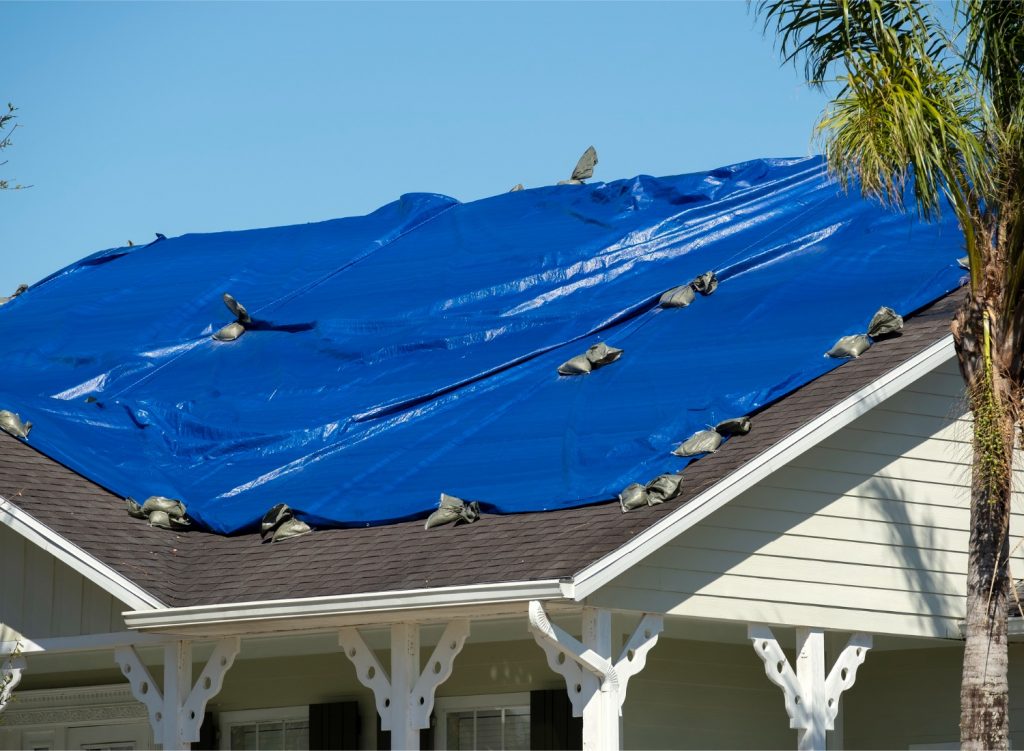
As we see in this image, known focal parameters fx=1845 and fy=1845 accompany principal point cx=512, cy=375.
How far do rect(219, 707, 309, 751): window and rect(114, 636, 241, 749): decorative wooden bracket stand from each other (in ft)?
7.04

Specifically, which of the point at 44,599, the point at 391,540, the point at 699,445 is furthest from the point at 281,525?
the point at 699,445

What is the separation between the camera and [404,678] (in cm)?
1285

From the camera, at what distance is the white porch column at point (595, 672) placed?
1207 centimetres

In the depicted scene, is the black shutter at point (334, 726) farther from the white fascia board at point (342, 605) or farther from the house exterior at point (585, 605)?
the white fascia board at point (342, 605)

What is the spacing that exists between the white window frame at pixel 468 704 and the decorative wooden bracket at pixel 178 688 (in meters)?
2.16

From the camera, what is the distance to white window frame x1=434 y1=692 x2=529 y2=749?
1464 centimetres

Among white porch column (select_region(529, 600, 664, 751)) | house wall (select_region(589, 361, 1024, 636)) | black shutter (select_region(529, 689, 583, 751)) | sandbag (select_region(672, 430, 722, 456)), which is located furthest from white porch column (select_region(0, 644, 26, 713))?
sandbag (select_region(672, 430, 722, 456))

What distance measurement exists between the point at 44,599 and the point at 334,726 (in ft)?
8.45

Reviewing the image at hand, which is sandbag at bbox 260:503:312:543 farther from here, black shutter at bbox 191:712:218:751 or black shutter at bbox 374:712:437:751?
black shutter at bbox 191:712:218:751

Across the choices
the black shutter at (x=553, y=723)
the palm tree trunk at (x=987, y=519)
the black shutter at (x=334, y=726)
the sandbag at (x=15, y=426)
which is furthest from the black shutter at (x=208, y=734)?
the palm tree trunk at (x=987, y=519)

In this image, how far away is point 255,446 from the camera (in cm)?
1515

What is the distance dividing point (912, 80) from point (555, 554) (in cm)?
379

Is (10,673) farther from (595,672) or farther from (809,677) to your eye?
(809,677)

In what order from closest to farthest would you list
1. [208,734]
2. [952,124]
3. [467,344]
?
[952,124] → [467,344] → [208,734]
